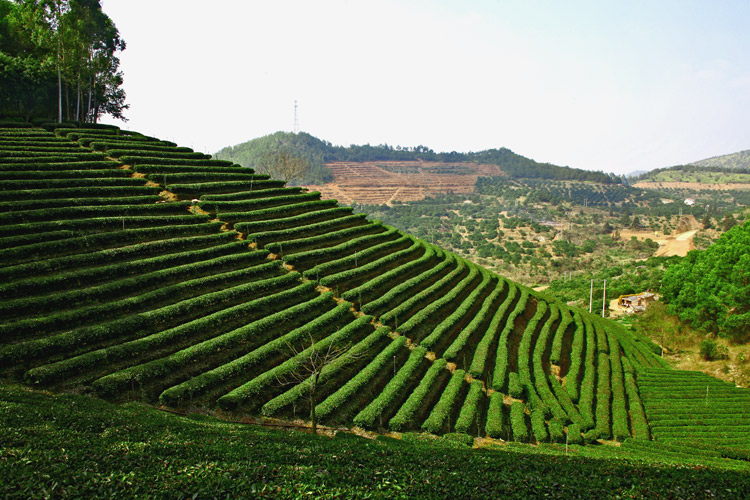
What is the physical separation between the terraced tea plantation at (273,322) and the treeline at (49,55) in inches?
288

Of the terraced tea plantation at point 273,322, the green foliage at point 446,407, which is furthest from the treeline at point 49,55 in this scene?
the green foliage at point 446,407

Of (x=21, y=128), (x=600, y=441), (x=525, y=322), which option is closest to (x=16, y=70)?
(x=21, y=128)

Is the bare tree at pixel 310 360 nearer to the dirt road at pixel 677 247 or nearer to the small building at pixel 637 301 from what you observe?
the small building at pixel 637 301

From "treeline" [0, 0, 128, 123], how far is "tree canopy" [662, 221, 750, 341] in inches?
2265

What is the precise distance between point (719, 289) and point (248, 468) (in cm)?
4080

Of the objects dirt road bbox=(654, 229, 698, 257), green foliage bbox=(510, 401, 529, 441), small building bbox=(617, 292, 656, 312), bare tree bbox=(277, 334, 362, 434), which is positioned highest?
dirt road bbox=(654, 229, 698, 257)

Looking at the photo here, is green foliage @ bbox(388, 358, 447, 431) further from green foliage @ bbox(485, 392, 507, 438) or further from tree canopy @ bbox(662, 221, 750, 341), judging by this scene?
tree canopy @ bbox(662, 221, 750, 341)

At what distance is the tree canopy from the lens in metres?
33.4

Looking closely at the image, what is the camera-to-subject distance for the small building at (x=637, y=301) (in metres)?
55.7

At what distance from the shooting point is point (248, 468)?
804 cm

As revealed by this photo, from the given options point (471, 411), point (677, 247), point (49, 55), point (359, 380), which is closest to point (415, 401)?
point (359, 380)

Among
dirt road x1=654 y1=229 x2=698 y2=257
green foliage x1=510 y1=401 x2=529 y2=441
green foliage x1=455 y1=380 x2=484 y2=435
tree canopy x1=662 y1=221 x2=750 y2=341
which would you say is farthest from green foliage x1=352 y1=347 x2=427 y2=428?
dirt road x1=654 y1=229 x2=698 y2=257

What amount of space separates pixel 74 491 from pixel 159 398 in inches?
365

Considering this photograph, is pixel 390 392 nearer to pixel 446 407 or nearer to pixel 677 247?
pixel 446 407
